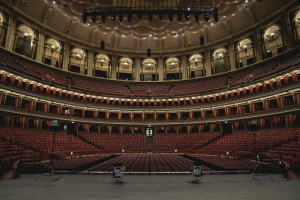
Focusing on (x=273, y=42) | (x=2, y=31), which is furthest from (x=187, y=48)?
(x=2, y=31)

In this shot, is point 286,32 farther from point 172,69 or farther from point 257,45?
point 172,69

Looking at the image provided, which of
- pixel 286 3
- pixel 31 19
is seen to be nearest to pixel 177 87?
pixel 286 3

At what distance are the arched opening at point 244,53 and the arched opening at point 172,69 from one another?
9751 mm

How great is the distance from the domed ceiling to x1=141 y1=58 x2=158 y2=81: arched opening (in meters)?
2.50

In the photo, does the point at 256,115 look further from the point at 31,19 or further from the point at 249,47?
the point at 31,19

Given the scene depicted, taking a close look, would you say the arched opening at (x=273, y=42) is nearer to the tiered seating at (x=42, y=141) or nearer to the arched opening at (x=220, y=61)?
the arched opening at (x=220, y=61)

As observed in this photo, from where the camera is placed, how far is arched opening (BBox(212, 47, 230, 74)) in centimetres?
2806

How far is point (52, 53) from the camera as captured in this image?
2645 centimetres

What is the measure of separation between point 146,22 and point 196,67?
11286 mm

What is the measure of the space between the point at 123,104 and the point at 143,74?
700 centimetres

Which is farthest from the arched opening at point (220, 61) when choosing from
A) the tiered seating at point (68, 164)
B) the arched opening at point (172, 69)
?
the tiered seating at point (68, 164)

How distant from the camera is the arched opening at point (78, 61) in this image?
2823 cm

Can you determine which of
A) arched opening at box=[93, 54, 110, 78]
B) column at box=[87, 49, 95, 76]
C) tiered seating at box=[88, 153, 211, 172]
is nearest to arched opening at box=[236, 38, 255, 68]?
tiered seating at box=[88, 153, 211, 172]

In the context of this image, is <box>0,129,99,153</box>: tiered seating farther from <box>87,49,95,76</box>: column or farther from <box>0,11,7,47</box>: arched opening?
<box>87,49,95,76</box>: column
